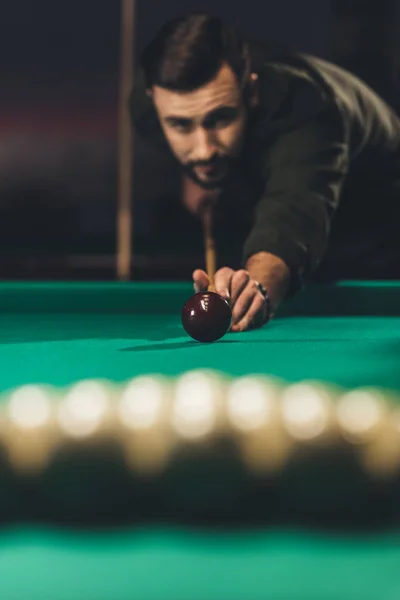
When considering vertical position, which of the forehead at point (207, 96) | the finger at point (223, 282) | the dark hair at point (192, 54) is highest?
the dark hair at point (192, 54)

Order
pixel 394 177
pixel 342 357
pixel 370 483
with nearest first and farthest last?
pixel 370 483
pixel 342 357
pixel 394 177

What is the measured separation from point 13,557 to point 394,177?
11.7 ft

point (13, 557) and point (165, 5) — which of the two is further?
point (165, 5)

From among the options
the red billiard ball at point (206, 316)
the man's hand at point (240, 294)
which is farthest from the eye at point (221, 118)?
the red billiard ball at point (206, 316)

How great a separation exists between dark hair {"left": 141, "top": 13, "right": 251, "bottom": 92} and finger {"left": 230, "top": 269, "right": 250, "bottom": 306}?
3.51 feet

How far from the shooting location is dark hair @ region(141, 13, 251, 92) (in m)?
3.27

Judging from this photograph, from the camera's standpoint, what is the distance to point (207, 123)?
348 cm

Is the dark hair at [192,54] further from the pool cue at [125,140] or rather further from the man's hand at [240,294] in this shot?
the pool cue at [125,140]

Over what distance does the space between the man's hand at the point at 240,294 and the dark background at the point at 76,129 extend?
651 centimetres

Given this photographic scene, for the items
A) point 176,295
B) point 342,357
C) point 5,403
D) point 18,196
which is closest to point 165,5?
point 18,196

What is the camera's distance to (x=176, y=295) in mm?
3234

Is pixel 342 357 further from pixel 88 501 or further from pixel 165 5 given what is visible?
pixel 165 5

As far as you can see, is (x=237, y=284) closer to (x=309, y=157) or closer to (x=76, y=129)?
(x=309, y=157)

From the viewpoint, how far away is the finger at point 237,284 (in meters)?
2.54
